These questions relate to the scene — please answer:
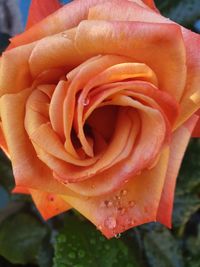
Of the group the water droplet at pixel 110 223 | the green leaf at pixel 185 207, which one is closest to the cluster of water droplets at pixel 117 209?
the water droplet at pixel 110 223

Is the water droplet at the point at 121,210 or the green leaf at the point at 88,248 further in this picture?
the green leaf at the point at 88,248

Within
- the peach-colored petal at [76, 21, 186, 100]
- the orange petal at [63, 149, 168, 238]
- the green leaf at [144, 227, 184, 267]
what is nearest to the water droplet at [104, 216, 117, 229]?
the orange petal at [63, 149, 168, 238]

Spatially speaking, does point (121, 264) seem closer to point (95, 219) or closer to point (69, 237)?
point (69, 237)

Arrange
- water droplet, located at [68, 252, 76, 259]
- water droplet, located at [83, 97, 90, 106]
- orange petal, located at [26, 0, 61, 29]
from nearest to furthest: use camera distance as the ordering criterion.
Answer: water droplet, located at [83, 97, 90, 106], orange petal, located at [26, 0, 61, 29], water droplet, located at [68, 252, 76, 259]

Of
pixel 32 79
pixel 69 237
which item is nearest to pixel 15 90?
pixel 32 79

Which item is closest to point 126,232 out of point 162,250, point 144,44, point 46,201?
point 162,250

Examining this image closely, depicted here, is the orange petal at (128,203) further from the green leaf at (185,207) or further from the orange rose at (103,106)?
the green leaf at (185,207)

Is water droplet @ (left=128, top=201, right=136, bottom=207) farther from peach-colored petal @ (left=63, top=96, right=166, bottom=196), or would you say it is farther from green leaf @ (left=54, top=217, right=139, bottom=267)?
green leaf @ (left=54, top=217, right=139, bottom=267)
